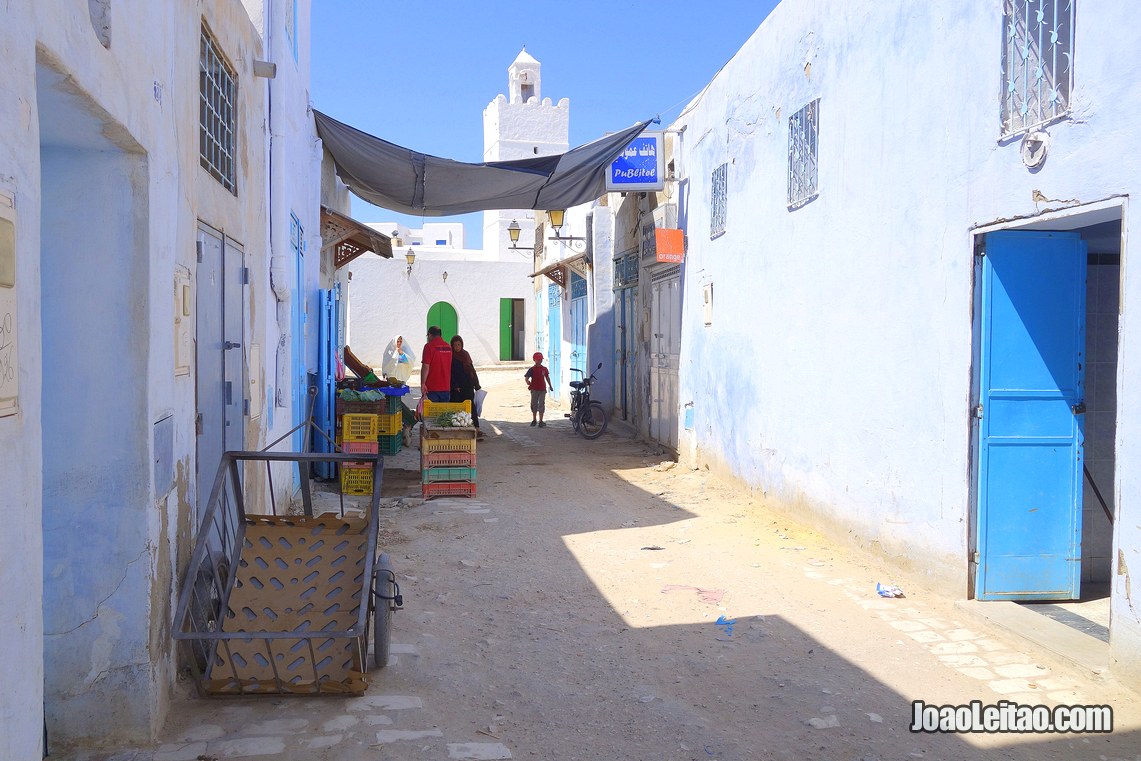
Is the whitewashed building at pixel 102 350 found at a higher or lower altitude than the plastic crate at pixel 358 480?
higher

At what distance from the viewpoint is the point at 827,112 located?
7234 millimetres

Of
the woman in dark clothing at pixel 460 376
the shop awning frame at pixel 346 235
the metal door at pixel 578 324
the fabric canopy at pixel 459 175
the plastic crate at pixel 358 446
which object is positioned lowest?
the plastic crate at pixel 358 446

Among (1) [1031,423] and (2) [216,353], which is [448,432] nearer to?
(2) [216,353]

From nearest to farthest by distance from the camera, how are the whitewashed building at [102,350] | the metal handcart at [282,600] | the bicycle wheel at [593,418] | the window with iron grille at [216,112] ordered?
the whitewashed building at [102,350] < the metal handcart at [282,600] < the window with iron grille at [216,112] < the bicycle wheel at [593,418]

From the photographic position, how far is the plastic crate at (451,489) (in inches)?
360

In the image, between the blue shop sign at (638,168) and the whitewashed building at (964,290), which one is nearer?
the whitewashed building at (964,290)

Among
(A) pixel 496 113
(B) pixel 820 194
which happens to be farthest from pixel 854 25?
(A) pixel 496 113

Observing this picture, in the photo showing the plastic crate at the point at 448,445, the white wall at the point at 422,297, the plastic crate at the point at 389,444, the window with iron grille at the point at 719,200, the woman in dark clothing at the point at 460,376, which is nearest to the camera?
the plastic crate at the point at 448,445

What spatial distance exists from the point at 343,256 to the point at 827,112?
9326 millimetres

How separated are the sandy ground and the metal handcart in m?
0.12

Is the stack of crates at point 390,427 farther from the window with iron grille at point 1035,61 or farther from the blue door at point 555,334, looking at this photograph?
the blue door at point 555,334

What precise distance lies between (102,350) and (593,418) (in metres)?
11.1

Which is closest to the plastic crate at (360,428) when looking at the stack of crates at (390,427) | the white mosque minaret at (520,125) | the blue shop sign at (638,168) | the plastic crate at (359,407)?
the plastic crate at (359,407)

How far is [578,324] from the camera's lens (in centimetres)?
1866
